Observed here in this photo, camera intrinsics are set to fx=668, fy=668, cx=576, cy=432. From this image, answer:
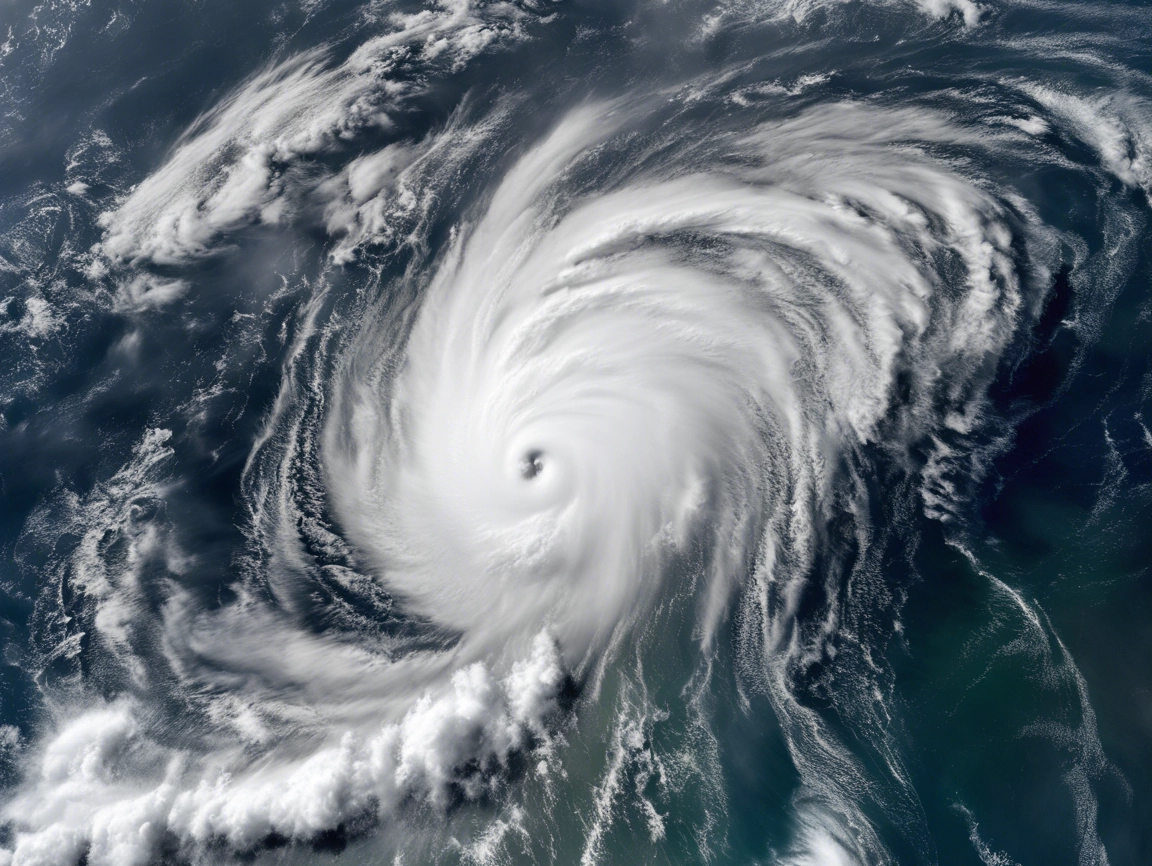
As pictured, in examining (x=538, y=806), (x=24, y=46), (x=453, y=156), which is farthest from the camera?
(x=24, y=46)

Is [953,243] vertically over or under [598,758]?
over

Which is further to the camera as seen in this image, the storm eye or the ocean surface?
the storm eye

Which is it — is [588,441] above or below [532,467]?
above

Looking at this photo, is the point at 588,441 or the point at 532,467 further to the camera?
the point at 532,467

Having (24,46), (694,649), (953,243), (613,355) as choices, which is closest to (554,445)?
(613,355)

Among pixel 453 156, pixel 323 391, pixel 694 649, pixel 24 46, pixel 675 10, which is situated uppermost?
pixel 24 46

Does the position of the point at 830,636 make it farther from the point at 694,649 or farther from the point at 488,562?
the point at 488,562

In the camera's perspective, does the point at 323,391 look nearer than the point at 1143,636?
No

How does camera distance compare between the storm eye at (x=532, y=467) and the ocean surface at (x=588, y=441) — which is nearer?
the ocean surface at (x=588, y=441)
